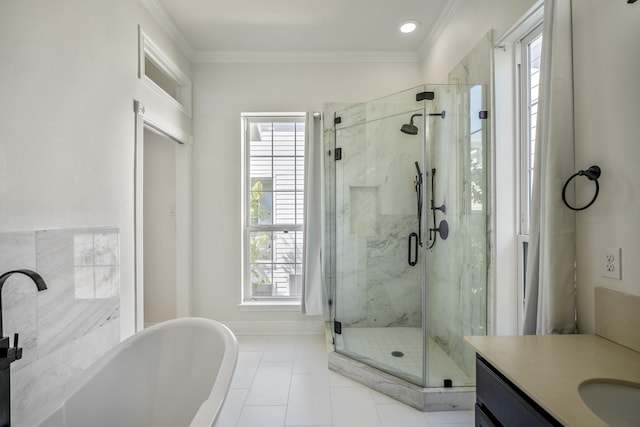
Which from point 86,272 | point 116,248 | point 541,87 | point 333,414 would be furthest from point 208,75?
point 333,414

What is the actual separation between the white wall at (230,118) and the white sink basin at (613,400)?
2.83 metres

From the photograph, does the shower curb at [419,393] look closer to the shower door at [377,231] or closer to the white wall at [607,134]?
the shower door at [377,231]

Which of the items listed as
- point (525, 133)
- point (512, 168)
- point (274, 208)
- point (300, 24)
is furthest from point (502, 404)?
point (300, 24)

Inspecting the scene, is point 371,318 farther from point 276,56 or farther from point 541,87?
point 276,56

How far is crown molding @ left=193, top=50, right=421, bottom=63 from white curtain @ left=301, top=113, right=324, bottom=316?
2.05 feet

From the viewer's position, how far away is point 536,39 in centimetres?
172

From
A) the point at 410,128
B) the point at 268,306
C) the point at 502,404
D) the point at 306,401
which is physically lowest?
the point at 306,401

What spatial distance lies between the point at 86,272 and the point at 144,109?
1269 millimetres

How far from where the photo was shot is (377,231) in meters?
2.79

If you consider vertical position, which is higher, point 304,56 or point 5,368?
point 304,56

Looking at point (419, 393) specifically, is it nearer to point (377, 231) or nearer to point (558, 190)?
point (377, 231)

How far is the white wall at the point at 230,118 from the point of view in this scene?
3.14 meters

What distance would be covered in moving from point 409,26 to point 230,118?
1.94 m

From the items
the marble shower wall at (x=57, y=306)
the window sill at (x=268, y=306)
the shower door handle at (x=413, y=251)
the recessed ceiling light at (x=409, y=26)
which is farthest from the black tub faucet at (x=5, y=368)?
the recessed ceiling light at (x=409, y=26)
